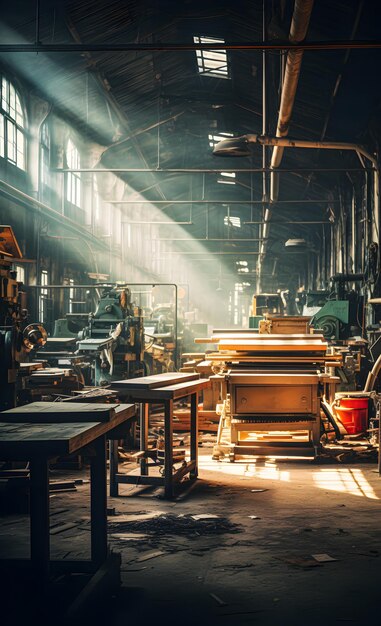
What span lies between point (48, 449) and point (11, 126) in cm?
1158

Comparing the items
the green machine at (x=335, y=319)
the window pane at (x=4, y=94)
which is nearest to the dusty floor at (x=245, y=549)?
the green machine at (x=335, y=319)

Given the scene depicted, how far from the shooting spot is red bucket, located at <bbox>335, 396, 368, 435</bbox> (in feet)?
28.8

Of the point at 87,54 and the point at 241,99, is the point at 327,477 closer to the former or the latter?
the point at 87,54

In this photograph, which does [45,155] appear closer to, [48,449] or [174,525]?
[174,525]

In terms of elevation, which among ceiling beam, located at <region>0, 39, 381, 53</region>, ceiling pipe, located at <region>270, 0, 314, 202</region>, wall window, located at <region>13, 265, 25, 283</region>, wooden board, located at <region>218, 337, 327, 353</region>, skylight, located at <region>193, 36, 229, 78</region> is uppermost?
skylight, located at <region>193, 36, 229, 78</region>

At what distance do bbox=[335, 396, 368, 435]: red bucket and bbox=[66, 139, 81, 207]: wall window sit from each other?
10.6 meters

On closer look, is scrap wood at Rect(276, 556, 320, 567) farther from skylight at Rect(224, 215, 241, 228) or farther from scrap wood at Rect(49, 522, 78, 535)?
skylight at Rect(224, 215, 241, 228)

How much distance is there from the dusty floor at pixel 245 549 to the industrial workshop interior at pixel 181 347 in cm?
2

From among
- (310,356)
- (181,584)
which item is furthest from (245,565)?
(310,356)

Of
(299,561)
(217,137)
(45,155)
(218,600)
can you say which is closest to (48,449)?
(218,600)

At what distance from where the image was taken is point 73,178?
1791cm

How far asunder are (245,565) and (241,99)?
1347cm

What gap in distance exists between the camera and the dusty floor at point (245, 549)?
10.6ft

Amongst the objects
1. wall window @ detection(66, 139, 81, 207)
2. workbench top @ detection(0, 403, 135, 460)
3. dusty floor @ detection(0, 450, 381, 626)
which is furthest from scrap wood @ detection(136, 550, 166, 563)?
wall window @ detection(66, 139, 81, 207)
